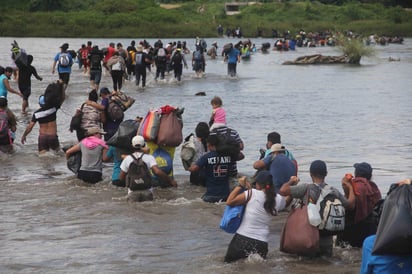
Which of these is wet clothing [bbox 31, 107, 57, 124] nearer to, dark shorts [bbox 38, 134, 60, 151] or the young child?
dark shorts [bbox 38, 134, 60, 151]

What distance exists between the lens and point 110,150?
14.2 meters

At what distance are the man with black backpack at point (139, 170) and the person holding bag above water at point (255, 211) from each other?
128 inches

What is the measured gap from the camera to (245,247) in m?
9.69

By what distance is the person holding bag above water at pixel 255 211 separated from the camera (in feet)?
31.2

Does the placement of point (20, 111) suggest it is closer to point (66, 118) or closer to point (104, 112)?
point (66, 118)

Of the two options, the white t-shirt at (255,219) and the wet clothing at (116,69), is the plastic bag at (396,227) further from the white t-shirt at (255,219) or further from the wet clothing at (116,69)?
the wet clothing at (116,69)

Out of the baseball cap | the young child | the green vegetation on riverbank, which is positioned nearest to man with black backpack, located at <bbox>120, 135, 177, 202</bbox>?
the young child

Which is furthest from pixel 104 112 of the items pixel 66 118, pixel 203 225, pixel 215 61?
pixel 215 61

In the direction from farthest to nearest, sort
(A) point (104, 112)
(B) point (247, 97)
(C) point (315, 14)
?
(C) point (315, 14) → (B) point (247, 97) → (A) point (104, 112)

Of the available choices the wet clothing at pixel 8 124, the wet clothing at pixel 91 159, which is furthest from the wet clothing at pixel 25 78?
the wet clothing at pixel 91 159

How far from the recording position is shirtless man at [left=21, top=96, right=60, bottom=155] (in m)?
16.6

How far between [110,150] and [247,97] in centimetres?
1791

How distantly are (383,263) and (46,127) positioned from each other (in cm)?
1077

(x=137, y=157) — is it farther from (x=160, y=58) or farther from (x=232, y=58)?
(x=232, y=58)
